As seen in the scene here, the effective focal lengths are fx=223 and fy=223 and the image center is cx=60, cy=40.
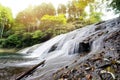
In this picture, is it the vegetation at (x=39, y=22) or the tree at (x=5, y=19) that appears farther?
the tree at (x=5, y=19)

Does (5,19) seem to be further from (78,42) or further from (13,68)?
(13,68)

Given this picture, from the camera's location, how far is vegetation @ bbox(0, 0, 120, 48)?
113 feet

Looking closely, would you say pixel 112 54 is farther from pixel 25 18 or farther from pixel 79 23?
pixel 25 18

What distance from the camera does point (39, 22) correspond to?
150ft

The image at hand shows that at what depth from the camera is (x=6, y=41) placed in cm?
3659

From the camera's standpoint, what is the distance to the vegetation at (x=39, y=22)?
34359 millimetres

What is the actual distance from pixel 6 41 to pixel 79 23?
12.6 meters

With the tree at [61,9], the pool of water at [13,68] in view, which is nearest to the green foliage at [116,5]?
the pool of water at [13,68]

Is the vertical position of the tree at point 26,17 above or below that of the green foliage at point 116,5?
below

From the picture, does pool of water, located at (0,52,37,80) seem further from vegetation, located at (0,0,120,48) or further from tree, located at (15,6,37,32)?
tree, located at (15,6,37,32)

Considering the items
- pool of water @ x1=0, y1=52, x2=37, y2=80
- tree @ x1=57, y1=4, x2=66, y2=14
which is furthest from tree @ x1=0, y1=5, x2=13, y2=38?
pool of water @ x1=0, y1=52, x2=37, y2=80

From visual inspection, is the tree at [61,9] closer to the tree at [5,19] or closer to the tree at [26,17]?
the tree at [26,17]

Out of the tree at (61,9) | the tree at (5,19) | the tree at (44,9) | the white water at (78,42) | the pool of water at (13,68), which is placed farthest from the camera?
the tree at (61,9)

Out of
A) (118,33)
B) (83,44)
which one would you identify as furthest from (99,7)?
(118,33)
